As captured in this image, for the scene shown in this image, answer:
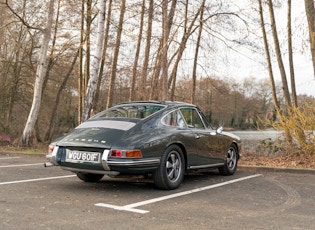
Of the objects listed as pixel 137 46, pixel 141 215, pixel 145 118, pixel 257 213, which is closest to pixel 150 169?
pixel 145 118

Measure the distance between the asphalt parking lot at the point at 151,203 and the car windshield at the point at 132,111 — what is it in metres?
1.21

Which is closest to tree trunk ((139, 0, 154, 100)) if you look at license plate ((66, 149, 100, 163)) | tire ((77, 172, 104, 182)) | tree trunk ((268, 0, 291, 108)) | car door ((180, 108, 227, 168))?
tree trunk ((268, 0, 291, 108))

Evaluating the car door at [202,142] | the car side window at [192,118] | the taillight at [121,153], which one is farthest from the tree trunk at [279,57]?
the taillight at [121,153]

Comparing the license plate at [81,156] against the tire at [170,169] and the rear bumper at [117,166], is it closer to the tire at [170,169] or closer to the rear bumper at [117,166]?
the rear bumper at [117,166]

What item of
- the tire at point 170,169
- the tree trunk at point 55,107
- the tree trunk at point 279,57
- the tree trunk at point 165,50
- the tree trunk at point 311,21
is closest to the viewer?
the tire at point 170,169

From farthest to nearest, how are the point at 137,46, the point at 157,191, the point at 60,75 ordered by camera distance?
the point at 60,75, the point at 137,46, the point at 157,191

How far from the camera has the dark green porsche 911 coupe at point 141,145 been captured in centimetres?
532

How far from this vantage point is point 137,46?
1689 centimetres

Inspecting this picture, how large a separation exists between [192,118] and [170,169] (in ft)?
4.83

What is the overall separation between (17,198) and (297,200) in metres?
3.99

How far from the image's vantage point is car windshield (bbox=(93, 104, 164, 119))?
624cm

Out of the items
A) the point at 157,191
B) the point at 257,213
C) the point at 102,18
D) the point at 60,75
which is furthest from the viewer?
the point at 60,75

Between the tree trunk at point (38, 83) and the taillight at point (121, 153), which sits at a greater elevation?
the tree trunk at point (38, 83)

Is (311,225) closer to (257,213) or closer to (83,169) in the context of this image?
(257,213)
